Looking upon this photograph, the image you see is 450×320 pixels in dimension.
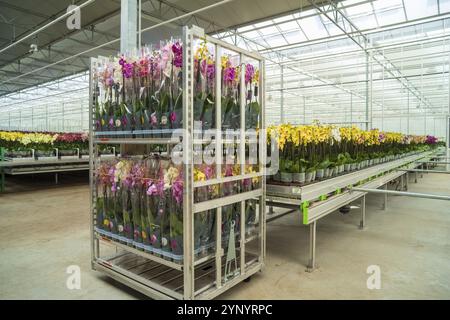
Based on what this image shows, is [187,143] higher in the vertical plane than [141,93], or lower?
lower

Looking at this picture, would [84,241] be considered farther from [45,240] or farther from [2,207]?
[2,207]

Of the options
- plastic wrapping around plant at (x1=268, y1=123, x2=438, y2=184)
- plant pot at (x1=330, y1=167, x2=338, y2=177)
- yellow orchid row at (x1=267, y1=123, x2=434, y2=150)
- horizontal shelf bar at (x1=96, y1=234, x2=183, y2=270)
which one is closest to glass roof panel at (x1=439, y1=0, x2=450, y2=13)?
plastic wrapping around plant at (x1=268, y1=123, x2=438, y2=184)

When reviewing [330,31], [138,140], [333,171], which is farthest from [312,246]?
[330,31]

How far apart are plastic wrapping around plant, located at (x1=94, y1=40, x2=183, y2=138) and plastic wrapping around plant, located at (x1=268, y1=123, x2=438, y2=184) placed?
1068 mm

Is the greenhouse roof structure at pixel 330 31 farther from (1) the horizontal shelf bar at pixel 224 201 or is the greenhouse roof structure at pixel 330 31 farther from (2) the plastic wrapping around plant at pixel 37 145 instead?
(1) the horizontal shelf bar at pixel 224 201

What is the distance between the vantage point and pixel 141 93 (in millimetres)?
2008

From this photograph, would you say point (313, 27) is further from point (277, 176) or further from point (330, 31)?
point (277, 176)

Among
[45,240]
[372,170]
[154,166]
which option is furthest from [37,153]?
[372,170]

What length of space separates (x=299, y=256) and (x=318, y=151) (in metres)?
0.96

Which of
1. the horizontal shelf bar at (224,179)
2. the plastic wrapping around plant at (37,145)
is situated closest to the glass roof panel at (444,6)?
the horizontal shelf bar at (224,179)

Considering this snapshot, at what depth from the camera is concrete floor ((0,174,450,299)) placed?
212cm

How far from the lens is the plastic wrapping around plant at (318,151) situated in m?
2.51
